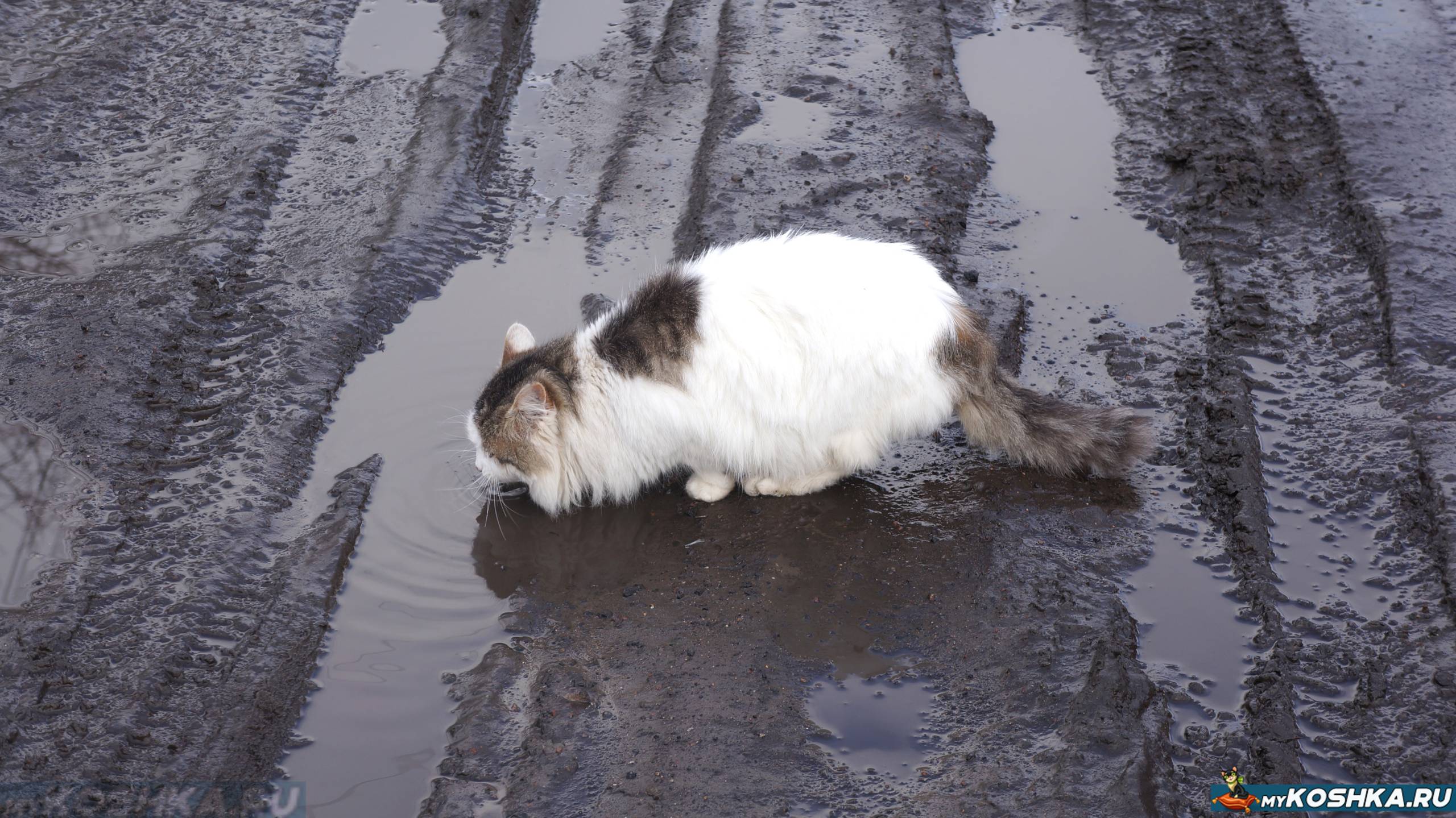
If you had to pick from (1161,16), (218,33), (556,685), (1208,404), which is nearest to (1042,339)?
(1208,404)

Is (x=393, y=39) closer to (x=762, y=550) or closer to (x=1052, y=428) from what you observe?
(x=762, y=550)

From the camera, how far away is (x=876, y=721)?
4035 mm

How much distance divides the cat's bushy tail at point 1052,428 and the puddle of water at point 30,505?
378 centimetres

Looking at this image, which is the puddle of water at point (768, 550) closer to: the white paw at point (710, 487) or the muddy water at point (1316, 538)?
the white paw at point (710, 487)

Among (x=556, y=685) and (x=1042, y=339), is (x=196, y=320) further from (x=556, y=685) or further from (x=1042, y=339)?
(x=1042, y=339)

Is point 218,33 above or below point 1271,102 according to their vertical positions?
above

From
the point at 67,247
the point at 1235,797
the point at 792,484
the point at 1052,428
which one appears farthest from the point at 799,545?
the point at 67,247

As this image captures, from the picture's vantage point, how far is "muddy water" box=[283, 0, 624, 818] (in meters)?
3.94

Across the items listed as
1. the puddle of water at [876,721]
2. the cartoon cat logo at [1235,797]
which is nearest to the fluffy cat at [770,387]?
the puddle of water at [876,721]

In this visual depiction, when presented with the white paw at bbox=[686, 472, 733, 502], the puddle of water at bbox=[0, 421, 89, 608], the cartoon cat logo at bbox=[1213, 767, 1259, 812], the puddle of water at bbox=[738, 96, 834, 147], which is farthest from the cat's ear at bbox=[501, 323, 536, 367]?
the cartoon cat logo at bbox=[1213, 767, 1259, 812]

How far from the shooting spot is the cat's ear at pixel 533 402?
15.1 feet

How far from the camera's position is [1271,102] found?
23.6 feet

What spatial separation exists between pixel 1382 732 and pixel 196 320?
17.7 ft

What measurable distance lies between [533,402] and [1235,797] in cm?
294
